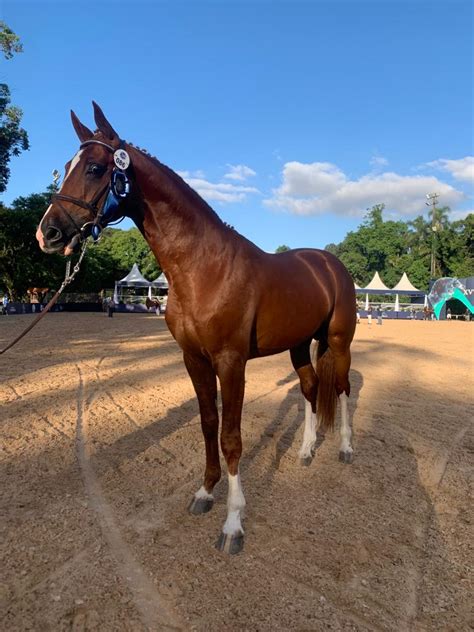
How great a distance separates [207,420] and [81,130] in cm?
223

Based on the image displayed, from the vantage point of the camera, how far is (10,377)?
7.52 metres

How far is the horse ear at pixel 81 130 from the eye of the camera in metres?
2.60

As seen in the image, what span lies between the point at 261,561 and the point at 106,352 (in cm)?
975

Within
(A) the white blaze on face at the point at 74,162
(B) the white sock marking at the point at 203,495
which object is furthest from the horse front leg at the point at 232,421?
(A) the white blaze on face at the point at 74,162

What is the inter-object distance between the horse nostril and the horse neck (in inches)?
22.6

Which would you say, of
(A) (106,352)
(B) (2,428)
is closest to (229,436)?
(B) (2,428)

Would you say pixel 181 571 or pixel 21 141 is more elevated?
pixel 21 141

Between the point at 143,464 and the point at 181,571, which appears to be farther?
the point at 143,464

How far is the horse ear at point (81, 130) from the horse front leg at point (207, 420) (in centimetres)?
161

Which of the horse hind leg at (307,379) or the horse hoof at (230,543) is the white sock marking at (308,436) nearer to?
the horse hind leg at (307,379)

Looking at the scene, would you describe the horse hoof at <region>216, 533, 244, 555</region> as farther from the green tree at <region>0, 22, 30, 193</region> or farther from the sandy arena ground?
the green tree at <region>0, 22, 30, 193</region>

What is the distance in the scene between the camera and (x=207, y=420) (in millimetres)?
3205

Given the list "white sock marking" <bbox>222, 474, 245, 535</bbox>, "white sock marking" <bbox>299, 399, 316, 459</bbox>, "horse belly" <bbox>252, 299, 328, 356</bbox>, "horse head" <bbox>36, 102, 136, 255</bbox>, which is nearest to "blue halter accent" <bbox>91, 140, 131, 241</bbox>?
"horse head" <bbox>36, 102, 136, 255</bbox>

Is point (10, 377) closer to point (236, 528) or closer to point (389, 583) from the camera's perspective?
point (236, 528)
